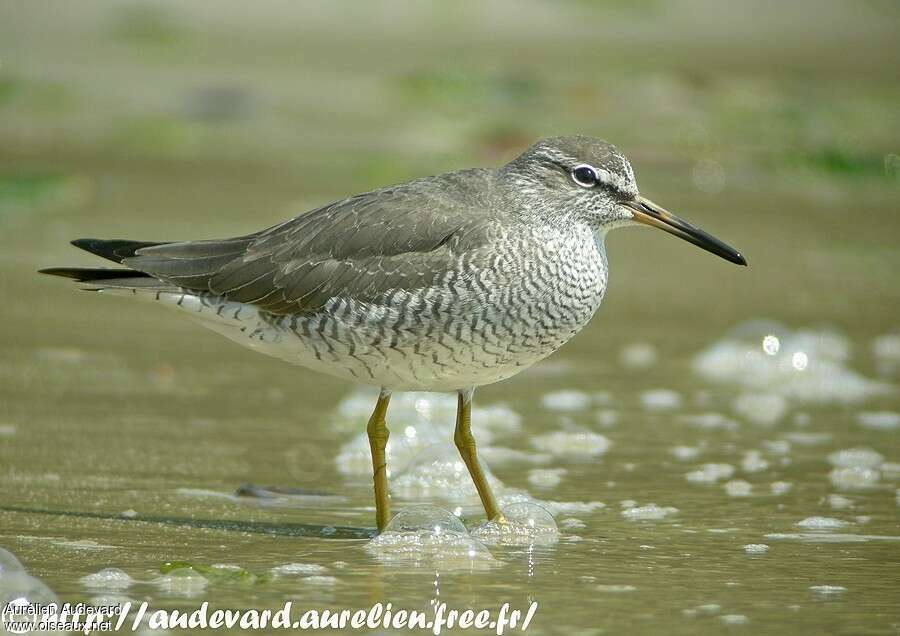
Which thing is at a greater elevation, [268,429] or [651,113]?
[651,113]

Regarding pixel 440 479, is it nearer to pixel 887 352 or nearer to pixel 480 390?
pixel 480 390

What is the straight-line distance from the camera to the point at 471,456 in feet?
22.9

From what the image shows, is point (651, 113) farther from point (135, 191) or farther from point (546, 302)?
point (546, 302)

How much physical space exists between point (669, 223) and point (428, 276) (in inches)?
51.5

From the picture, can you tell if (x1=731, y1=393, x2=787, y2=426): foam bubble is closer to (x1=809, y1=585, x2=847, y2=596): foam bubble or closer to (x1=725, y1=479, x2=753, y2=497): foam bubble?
(x1=725, y1=479, x2=753, y2=497): foam bubble

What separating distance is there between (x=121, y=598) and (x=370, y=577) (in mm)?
985

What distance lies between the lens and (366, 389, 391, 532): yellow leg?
6605 mm

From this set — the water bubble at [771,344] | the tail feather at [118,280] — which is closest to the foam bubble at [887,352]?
the water bubble at [771,344]

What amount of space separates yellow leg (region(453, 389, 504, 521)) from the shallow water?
0.20 meters

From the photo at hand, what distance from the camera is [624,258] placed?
12.5 m

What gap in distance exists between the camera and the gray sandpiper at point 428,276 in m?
6.57

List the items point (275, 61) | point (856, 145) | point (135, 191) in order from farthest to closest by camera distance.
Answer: point (275, 61)
point (856, 145)
point (135, 191)

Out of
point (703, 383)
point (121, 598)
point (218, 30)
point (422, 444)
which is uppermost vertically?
point (218, 30)

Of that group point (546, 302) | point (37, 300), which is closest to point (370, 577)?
point (546, 302)
